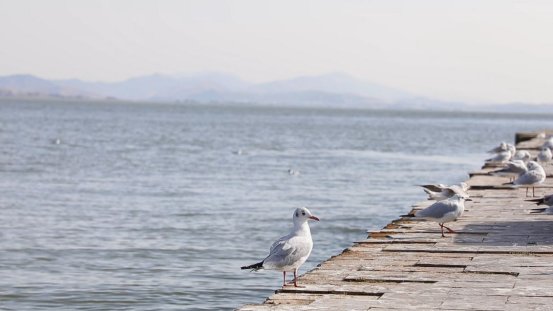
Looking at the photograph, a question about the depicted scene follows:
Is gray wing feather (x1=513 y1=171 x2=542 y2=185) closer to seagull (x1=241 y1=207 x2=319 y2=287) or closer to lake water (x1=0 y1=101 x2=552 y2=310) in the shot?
lake water (x1=0 y1=101 x2=552 y2=310)

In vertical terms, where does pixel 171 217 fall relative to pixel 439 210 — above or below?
below

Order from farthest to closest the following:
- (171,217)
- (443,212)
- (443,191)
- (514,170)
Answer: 1. (171,217)
2. (514,170)
3. (443,191)
4. (443,212)

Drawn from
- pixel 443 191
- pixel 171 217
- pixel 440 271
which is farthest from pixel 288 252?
pixel 171 217

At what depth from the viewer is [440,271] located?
37.2 ft

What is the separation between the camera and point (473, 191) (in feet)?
69.3

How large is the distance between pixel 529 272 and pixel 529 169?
9490mm

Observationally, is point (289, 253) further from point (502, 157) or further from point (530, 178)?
point (502, 157)

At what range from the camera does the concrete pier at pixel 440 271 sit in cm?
955

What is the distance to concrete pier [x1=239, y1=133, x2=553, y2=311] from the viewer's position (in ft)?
31.3

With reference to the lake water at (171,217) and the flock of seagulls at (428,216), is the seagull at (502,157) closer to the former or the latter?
the lake water at (171,217)

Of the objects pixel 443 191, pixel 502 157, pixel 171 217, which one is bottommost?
pixel 171 217

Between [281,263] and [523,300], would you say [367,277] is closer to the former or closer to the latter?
[281,263]

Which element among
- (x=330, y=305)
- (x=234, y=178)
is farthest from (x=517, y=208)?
(x=234, y=178)

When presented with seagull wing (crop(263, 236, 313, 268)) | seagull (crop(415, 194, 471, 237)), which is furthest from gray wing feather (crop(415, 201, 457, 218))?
seagull wing (crop(263, 236, 313, 268))
